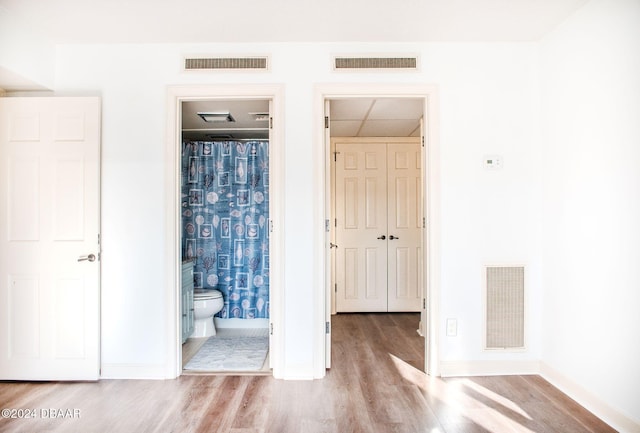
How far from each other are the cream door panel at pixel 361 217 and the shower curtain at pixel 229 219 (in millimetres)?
1168

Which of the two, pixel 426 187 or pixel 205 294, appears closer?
pixel 426 187

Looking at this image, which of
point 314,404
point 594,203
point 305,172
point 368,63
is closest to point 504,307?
point 594,203

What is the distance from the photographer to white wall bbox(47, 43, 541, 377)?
274 centimetres

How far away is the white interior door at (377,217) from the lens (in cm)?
477

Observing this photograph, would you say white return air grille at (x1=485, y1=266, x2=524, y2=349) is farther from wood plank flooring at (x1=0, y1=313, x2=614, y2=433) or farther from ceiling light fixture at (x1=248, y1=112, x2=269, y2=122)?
ceiling light fixture at (x1=248, y1=112, x2=269, y2=122)

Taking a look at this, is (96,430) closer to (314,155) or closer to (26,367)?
(26,367)

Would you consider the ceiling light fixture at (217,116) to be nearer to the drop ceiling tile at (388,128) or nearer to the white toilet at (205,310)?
the drop ceiling tile at (388,128)

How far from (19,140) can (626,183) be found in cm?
393

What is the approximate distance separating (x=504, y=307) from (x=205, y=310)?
274 centimetres

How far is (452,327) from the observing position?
2.77 m

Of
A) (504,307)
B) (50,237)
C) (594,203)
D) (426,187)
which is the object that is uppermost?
(426,187)

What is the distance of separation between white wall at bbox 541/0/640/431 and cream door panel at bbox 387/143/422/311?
2082mm

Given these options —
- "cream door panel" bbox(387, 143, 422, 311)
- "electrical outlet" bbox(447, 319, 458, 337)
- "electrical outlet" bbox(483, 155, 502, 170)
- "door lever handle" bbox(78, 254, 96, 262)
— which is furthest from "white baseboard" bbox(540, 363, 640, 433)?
"door lever handle" bbox(78, 254, 96, 262)

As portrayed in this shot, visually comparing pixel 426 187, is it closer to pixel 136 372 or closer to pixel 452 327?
pixel 452 327
